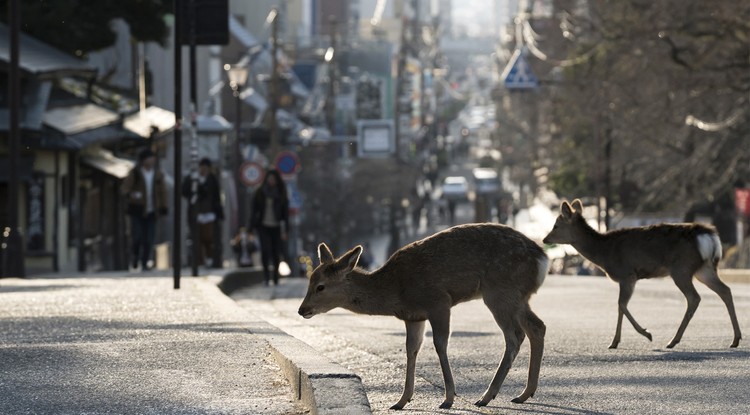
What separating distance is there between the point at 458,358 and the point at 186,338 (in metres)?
1.96

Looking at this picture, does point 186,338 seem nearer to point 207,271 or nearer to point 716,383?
point 716,383

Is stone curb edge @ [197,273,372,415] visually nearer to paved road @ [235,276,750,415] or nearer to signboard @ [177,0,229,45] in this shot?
paved road @ [235,276,750,415]

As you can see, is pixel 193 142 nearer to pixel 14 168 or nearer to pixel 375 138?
pixel 14 168

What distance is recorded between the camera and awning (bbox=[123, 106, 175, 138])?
3906 centimetres

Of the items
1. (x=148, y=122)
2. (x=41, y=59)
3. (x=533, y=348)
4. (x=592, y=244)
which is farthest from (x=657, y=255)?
(x=148, y=122)

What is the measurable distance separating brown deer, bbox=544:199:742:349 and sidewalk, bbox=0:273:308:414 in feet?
8.89

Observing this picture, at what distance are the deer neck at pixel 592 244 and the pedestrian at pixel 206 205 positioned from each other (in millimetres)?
12762

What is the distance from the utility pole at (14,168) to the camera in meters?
26.6

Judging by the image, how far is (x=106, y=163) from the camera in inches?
1551

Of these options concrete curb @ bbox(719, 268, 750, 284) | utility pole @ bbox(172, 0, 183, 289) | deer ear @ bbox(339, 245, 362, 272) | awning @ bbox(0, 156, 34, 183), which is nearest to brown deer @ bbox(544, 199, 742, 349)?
deer ear @ bbox(339, 245, 362, 272)

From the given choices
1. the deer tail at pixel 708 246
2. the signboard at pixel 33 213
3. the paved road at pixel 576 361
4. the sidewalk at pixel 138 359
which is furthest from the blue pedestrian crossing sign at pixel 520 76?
the deer tail at pixel 708 246

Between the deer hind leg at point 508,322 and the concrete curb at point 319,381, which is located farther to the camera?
the deer hind leg at point 508,322

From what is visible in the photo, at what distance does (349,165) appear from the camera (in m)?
96.0

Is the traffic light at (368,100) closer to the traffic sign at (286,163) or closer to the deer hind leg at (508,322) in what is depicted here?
the traffic sign at (286,163)
